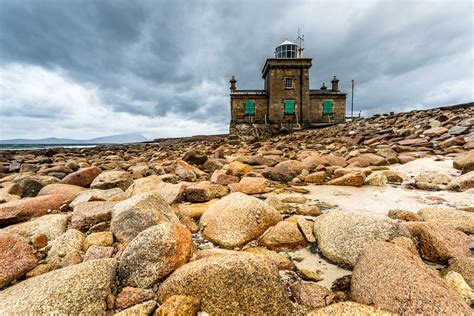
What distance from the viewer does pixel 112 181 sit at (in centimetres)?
399

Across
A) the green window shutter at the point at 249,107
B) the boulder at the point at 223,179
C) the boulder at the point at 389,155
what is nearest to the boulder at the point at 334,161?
the boulder at the point at 389,155

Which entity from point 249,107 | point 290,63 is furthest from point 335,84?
point 249,107

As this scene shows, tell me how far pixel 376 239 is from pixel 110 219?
258cm

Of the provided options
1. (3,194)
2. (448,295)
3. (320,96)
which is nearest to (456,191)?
(448,295)

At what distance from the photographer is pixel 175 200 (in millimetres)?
3193

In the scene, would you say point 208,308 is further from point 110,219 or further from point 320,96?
point 320,96

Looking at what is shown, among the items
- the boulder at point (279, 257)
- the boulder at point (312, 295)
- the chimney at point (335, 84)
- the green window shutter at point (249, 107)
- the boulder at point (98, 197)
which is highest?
the chimney at point (335, 84)

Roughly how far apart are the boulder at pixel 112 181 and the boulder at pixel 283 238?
293 centimetres

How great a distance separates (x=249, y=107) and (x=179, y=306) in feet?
81.4

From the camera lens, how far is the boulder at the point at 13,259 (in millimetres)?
1528

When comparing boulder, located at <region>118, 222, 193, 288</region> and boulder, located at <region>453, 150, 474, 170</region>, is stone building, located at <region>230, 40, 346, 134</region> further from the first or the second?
boulder, located at <region>118, 222, 193, 288</region>

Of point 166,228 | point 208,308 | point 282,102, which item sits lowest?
point 208,308

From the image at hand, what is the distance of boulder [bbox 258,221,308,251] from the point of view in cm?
209

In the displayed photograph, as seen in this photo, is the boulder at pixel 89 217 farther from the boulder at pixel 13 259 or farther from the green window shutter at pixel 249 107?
the green window shutter at pixel 249 107
